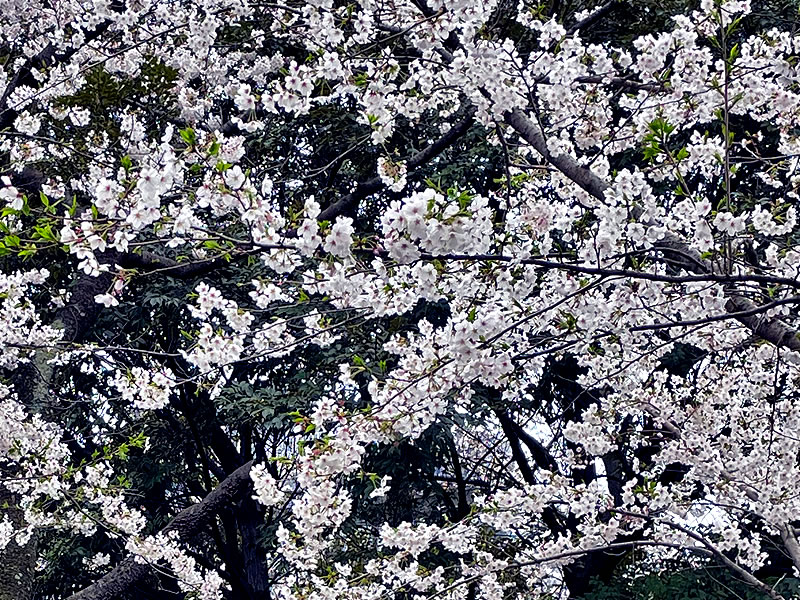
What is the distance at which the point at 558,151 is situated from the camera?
10.5 feet

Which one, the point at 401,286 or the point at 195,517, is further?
the point at 195,517

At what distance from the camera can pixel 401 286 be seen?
2.97 m

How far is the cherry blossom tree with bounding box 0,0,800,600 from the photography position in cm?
282

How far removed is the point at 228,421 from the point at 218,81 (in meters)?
3.40

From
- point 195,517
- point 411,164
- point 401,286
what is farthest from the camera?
point 195,517

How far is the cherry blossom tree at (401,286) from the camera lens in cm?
282

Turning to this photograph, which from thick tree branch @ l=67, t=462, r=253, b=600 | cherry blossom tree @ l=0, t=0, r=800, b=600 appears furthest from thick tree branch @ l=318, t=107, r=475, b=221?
thick tree branch @ l=67, t=462, r=253, b=600

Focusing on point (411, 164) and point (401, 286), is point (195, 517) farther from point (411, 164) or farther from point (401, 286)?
point (401, 286)

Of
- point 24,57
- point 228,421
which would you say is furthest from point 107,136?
point 228,421

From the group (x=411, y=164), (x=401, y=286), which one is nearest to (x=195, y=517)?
(x=411, y=164)

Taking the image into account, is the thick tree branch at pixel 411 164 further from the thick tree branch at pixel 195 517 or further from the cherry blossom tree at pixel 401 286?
the thick tree branch at pixel 195 517

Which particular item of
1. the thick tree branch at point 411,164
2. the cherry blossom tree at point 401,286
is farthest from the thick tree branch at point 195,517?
the thick tree branch at point 411,164

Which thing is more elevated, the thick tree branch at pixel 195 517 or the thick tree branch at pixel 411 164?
the thick tree branch at pixel 411 164

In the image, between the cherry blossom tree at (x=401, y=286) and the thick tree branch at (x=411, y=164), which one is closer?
the cherry blossom tree at (x=401, y=286)
